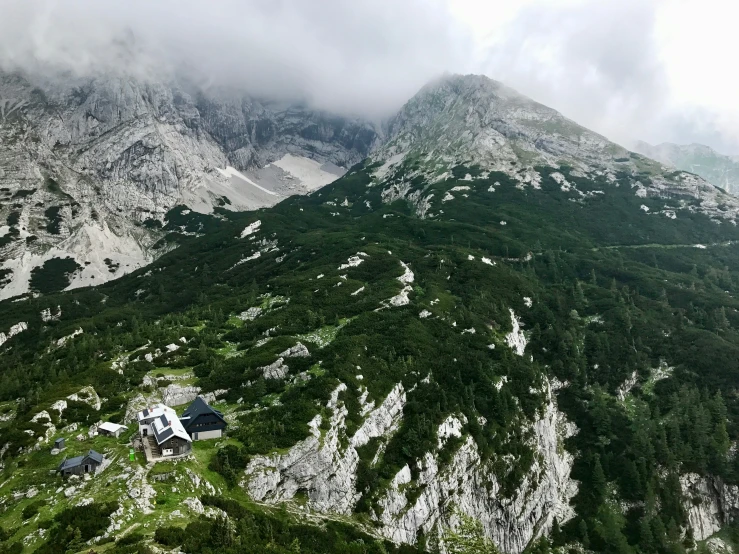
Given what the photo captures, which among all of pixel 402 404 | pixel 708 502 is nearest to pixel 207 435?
pixel 402 404

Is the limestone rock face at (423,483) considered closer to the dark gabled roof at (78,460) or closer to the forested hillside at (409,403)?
the forested hillside at (409,403)

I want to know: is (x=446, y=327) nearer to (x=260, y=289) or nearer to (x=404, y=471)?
(x=404, y=471)

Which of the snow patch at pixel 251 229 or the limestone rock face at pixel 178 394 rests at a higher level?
the snow patch at pixel 251 229

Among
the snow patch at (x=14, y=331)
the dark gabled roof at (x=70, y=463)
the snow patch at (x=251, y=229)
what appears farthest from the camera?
the snow patch at (x=251, y=229)

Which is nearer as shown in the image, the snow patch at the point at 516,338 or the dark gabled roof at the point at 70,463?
the dark gabled roof at the point at 70,463

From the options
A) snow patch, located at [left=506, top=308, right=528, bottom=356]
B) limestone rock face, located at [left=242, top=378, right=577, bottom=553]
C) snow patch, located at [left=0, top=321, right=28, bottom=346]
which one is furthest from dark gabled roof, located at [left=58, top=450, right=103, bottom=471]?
snow patch, located at [left=0, top=321, right=28, bottom=346]

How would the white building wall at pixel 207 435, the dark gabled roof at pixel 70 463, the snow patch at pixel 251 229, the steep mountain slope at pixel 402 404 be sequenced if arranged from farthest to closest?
1. the snow patch at pixel 251 229
2. the white building wall at pixel 207 435
3. the steep mountain slope at pixel 402 404
4. the dark gabled roof at pixel 70 463

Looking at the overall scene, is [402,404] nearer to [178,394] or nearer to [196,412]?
[196,412]

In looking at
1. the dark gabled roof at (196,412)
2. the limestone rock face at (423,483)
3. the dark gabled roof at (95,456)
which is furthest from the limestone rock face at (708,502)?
the dark gabled roof at (95,456)
